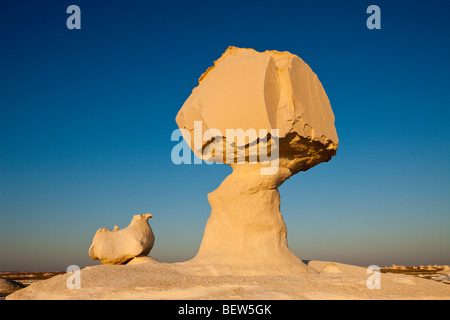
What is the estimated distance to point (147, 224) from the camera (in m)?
12.6

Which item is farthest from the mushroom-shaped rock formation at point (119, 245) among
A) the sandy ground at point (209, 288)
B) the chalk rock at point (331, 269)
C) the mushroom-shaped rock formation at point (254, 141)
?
the chalk rock at point (331, 269)

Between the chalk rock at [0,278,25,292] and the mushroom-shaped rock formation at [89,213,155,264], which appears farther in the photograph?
the chalk rock at [0,278,25,292]

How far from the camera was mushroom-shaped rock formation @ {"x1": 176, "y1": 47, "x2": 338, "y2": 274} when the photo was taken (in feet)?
32.1

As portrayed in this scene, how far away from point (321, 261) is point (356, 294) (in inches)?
287

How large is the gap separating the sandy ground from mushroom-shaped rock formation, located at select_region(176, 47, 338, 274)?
1.97 metres

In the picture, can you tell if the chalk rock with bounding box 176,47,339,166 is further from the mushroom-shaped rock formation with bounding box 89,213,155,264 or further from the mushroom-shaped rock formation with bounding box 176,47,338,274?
the mushroom-shaped rock formation with bounding box 89,213,155,264

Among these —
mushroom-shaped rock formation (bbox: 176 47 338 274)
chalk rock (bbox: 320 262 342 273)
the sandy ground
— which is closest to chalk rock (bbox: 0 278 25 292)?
the sandy ground

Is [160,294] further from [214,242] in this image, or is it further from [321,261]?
[321,261]

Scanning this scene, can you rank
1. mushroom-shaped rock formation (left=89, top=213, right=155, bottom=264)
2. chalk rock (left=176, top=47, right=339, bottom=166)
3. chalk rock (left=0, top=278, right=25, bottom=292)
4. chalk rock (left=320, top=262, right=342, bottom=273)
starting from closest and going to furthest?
chalk rock (left=176, top=47, right=339, bottom=166) < mushroom-shaped rock formation (left=89, top=213, right=155, bottom=264) < chalk rock (left=320, top=262, right=342, bottom=273) < chalk rock (left=0, top=278, right=25, bottom=292)

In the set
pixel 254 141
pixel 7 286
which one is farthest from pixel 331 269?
pixel 7 286

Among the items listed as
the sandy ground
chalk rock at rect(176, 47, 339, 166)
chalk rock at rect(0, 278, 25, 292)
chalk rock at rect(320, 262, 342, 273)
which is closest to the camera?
the sandy ground

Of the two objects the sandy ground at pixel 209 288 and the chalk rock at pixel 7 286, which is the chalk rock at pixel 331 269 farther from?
the chalk rock at pixel 7 286
